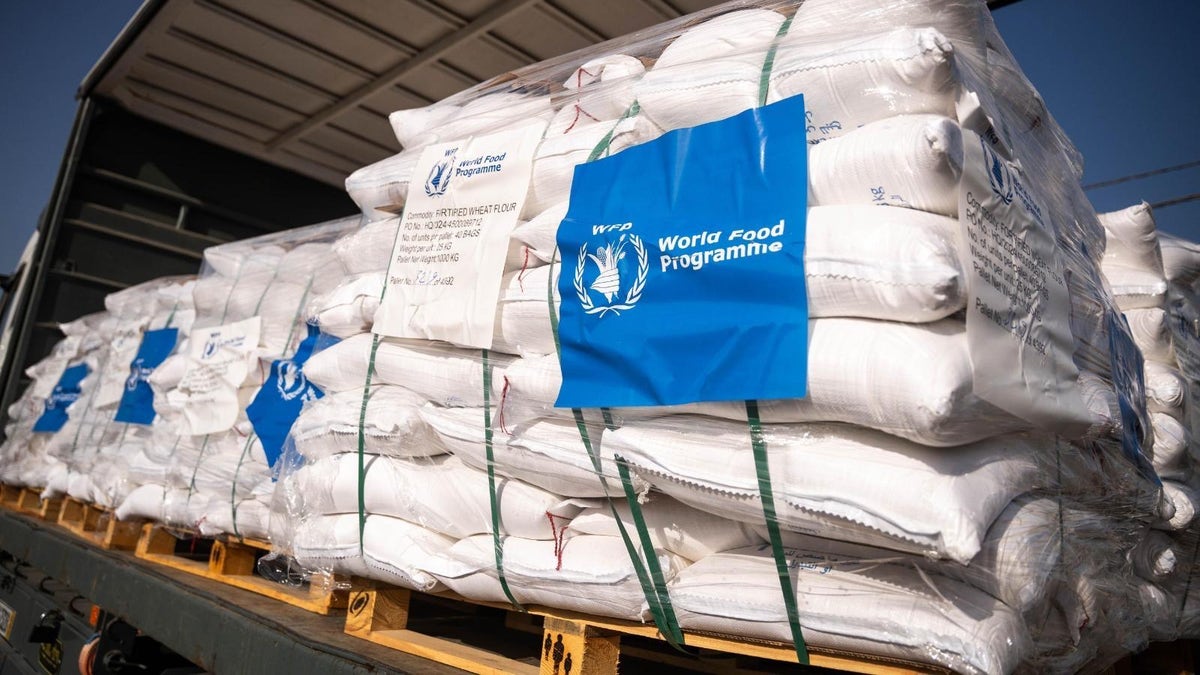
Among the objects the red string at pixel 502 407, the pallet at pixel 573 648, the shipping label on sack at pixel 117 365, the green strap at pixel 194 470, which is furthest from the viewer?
the shipping label on sack at pixel 117 365

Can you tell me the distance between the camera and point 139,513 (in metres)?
3.54

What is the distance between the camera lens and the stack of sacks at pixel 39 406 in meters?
5.00

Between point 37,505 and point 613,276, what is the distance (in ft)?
16.8

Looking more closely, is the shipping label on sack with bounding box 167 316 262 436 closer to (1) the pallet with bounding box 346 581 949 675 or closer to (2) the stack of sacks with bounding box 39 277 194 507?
(2) the stack of sacks with bounding box 39 277 194 507

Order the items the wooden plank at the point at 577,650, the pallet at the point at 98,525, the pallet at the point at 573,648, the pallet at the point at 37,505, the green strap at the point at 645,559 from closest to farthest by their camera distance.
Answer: the pallet at the point at 573,648, the green strap at the point at 645,559, the wooden plank at the point at 577,650, the pallet at the point at 98,525, the pallet at the point at 37,505

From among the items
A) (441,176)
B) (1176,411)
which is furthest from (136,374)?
(1176,411)

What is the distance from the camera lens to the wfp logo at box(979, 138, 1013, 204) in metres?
1.50

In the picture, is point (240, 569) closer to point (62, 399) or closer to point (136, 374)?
point (136, 374)

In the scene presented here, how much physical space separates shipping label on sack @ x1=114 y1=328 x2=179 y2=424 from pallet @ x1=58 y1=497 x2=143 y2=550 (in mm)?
482

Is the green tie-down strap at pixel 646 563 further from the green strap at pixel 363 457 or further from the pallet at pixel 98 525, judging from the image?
the pallet at pixel 98 525

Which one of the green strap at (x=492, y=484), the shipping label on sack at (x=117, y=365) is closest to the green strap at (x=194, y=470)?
the shipping label on sack at (x=117, y=365)

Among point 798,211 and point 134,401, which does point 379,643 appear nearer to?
point 798,211

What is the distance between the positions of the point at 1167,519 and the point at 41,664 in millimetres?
4297

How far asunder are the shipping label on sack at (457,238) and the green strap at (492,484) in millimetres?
111
